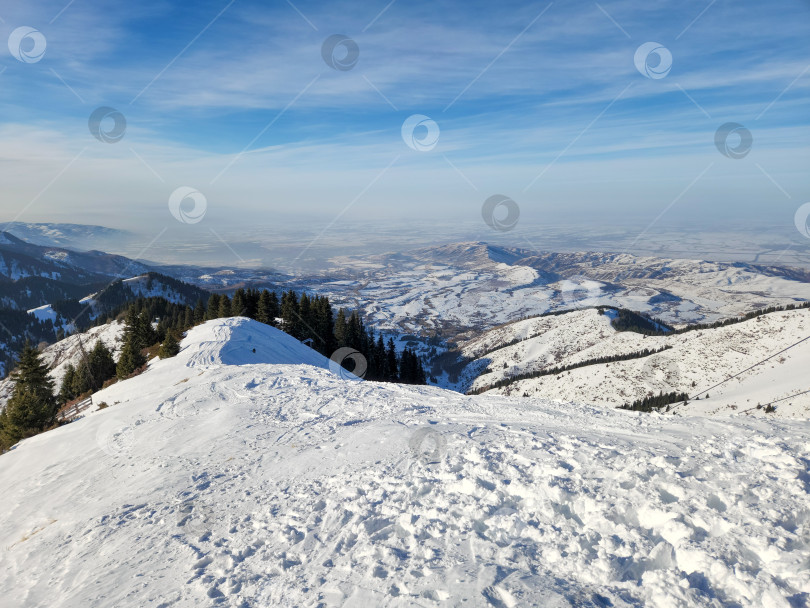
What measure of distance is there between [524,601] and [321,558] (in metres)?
3.29

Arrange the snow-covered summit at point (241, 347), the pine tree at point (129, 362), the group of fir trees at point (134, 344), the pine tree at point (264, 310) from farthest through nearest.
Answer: the pine tree at point (264, 310) → the group of fir trees at point (134, 344) → the pine tree at point (129, 362) → the snow-covered summit at point (241, 347)

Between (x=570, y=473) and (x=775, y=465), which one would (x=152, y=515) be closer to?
(x=570, y=473)

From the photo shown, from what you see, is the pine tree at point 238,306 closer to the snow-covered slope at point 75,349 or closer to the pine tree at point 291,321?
the pine tree at point 291,321

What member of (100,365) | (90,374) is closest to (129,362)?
(90,374)

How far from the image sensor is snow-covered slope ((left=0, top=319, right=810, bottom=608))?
5508 mm

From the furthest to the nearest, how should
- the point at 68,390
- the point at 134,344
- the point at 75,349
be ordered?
the point at 75,349, the point at 68,390, the point at 134,344

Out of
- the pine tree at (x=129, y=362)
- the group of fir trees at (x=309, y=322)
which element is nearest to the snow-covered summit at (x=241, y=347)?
the pine tree at (x=129, y=362)

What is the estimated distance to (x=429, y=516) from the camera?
23.7ft

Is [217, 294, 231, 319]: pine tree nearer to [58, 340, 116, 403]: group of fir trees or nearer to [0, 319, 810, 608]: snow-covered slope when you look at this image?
[58, 340, 116, 403]: group of fir trees

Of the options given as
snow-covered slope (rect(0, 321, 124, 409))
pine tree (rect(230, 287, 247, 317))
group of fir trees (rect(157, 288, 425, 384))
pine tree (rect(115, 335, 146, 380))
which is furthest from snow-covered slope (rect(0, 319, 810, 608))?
snow-covered slope (rect(0, 321, 124, 409))

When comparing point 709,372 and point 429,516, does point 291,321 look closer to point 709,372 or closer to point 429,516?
point 429,516

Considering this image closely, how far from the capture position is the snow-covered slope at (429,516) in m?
5.51

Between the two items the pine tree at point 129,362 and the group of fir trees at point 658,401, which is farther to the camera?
the group of fir trees at point 658,401

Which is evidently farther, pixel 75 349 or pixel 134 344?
pixel 75 349
